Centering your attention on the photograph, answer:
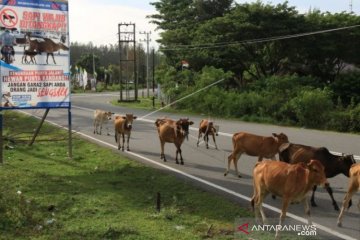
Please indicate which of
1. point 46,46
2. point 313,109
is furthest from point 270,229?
point 313,109

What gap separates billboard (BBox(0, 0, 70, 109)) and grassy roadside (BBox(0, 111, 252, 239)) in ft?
6.07

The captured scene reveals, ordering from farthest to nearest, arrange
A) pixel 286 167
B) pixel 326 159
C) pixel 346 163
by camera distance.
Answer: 1. pixel 326 159
2. pixel 346 163
3. pixel 286 167

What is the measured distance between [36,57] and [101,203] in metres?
5.94

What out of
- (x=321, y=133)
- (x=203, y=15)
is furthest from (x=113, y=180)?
(x=203, y=15)

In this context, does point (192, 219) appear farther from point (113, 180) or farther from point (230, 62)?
point (230, 62)

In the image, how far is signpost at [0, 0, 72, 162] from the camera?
42.3ft

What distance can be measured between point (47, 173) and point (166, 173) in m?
2.95

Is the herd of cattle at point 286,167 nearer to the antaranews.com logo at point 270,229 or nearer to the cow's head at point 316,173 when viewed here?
the cow's head at point 316,173

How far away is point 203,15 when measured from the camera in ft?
147

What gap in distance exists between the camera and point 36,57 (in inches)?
526

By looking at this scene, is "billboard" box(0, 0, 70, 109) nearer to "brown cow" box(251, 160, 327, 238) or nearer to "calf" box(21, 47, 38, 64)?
"calf" box(21, 47, 38, 64)

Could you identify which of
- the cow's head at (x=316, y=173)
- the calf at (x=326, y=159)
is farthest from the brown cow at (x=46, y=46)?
the cow's head at (x=316, y=173)

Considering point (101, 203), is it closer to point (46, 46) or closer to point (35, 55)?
point (35, 55)

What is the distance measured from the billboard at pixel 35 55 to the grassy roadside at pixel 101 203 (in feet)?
6.07
